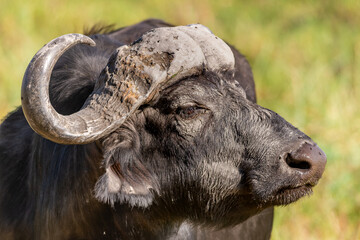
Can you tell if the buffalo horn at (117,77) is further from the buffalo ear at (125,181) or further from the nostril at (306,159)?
the nostril at (306,159)

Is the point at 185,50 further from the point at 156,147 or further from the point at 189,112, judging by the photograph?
the point at 156,147

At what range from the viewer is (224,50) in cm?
479

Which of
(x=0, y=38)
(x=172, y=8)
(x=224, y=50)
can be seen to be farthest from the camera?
A: (x=172, y=8)

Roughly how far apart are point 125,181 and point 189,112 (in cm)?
58

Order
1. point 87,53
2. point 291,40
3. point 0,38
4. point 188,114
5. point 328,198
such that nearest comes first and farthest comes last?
point 188,114
point 87,53
point 328,198
point 0,38
point 291,40

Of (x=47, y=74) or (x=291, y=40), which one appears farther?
Answer: (x=291, y=40)

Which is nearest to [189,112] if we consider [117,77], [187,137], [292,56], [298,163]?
[187,137]

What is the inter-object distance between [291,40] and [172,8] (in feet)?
8.15

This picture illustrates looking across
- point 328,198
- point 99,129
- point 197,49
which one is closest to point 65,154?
point 99,129

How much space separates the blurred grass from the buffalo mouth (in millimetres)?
2744

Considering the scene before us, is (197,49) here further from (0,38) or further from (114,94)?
(0,38)

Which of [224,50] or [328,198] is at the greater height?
[224,50]

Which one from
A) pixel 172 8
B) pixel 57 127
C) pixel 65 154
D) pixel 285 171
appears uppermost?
pixel 57 127

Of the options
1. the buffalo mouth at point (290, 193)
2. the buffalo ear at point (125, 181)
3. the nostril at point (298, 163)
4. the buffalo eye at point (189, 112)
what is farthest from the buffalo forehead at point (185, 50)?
the buffalo mouth at point (290, 193)
